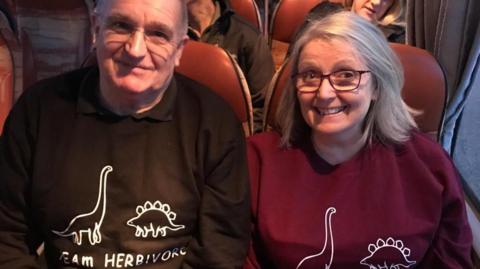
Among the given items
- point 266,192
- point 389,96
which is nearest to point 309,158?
point 266,192

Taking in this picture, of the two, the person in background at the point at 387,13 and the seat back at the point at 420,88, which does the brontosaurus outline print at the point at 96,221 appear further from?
Result: the person in background at the point at 387,13

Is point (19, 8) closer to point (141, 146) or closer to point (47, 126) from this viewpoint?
point (47, 126)

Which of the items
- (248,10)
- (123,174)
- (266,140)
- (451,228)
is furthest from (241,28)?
(451,228)

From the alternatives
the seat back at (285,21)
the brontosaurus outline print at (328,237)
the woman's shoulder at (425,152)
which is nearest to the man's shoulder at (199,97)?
the brontosaurus outline print at (328,237)

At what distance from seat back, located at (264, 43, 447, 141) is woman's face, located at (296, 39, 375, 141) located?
0.63ft

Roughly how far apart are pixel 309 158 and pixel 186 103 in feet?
1.10

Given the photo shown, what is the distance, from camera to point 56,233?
1.19m

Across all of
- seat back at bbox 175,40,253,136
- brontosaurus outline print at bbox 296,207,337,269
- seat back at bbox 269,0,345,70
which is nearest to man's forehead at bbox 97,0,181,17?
seat back at bbox 175,40,253,136

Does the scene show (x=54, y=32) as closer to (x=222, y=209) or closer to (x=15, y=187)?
(x=15, y=187)

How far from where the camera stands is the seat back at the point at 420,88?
1.42 m

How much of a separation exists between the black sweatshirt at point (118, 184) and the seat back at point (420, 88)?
0.27 metres

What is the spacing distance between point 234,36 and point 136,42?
3.30 ft

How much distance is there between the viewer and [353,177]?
48.3 inches

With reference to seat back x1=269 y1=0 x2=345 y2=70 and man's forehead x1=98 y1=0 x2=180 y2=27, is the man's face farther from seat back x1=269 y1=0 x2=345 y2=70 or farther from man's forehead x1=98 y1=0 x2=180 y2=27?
seat back x1=269 y1=0 x2=345 y2=70
